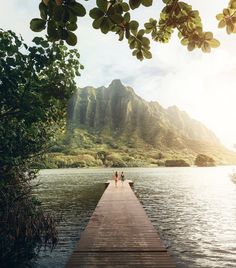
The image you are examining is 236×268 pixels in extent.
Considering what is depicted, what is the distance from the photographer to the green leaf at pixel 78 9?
282 centimetres

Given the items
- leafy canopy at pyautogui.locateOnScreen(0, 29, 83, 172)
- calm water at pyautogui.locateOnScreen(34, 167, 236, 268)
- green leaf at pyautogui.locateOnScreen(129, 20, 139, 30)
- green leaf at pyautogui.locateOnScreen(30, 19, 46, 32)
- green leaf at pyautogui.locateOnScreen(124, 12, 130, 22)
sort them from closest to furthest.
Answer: green leaf at pyautogui.locateOnScreen(30, 19, 46, 32)
green leaf at pyautogui.locateOnScreen(124, 12, 130, 22)
green leaf at pyautogui.locateOnScreen(129, 20, 139, 30)
leafy canopy at pyautogui.locateOnScreen(0, 29, 83, 172)
calm water at pyautogui.locateOnScreen(34, 167, 236, 268)

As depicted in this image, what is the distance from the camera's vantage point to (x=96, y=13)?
9.95 ft

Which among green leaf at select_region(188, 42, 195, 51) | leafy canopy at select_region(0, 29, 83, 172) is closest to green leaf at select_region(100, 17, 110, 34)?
green leaf at select_region(188, 42, 195, 51)

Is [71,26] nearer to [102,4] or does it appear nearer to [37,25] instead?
[37,25]

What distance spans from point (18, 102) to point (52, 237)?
9476 millimetres

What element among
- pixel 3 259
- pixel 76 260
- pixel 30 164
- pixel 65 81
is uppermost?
pixel 65 81

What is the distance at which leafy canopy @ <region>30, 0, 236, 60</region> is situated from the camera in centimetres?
297

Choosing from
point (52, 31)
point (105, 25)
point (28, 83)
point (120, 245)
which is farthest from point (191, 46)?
point (120, 245)

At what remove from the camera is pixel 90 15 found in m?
3.03

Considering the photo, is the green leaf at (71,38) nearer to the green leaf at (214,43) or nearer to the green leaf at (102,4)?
the green leaf at (102,4)

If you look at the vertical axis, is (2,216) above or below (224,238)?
above

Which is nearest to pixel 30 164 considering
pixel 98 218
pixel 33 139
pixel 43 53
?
pixel 33 139

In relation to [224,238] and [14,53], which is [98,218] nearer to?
[224,238]

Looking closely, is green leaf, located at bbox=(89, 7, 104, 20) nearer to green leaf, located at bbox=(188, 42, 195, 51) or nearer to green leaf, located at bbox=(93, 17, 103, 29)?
green leaf, located at bbox=(93, 17, 103, 29)
